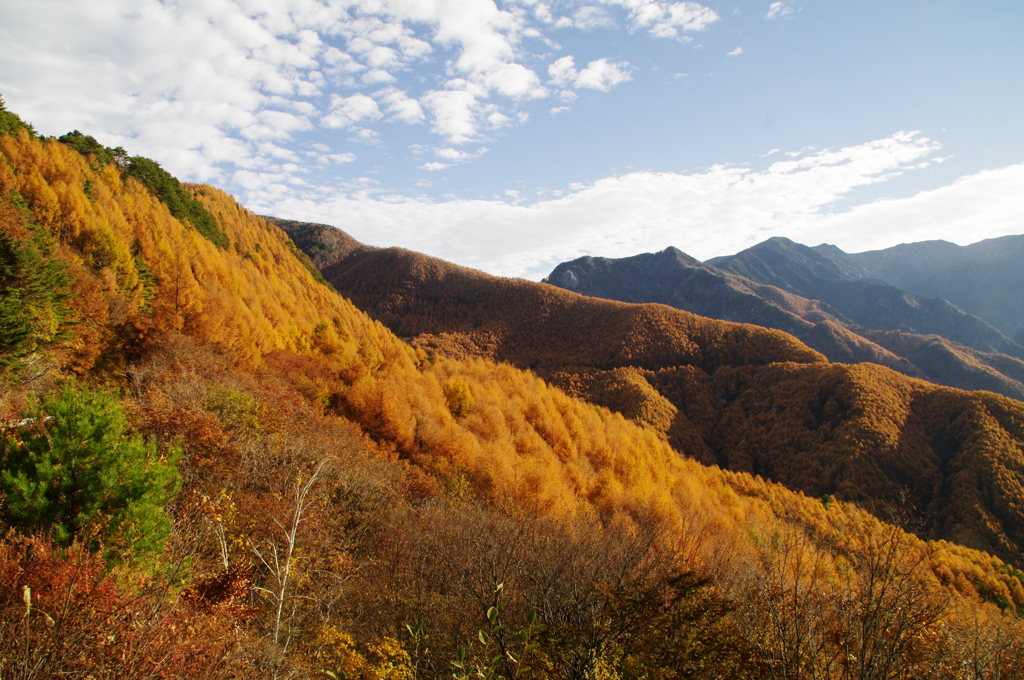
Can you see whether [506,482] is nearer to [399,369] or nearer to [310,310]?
[399,369]

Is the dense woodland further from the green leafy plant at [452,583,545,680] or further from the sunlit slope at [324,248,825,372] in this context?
the sunlit slope at [324,248,825,372]

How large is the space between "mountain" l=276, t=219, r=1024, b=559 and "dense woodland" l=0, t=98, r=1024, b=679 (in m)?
21.3

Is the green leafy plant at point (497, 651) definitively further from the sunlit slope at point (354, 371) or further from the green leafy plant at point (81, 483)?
the green leafy plant at point (81, 483)

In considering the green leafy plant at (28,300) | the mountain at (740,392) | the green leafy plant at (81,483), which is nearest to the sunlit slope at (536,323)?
the mountain at (740,392)

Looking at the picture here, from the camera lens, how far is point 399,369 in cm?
4791

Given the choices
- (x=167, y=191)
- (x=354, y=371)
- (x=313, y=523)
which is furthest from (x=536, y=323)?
(x=313, y=523)

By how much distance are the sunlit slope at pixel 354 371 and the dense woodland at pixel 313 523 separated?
9.7 inches

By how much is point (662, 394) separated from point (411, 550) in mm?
91772

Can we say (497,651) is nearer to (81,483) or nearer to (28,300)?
(81,483)

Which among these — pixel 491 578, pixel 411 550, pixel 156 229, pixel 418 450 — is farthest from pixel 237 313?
pixel 491 578

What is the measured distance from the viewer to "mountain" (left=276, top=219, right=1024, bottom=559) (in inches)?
2680

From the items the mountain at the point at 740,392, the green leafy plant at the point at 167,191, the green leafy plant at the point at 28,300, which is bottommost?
the mountain at the point at 740,392

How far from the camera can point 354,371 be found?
128 feet

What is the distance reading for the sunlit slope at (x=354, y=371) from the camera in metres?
25.5
